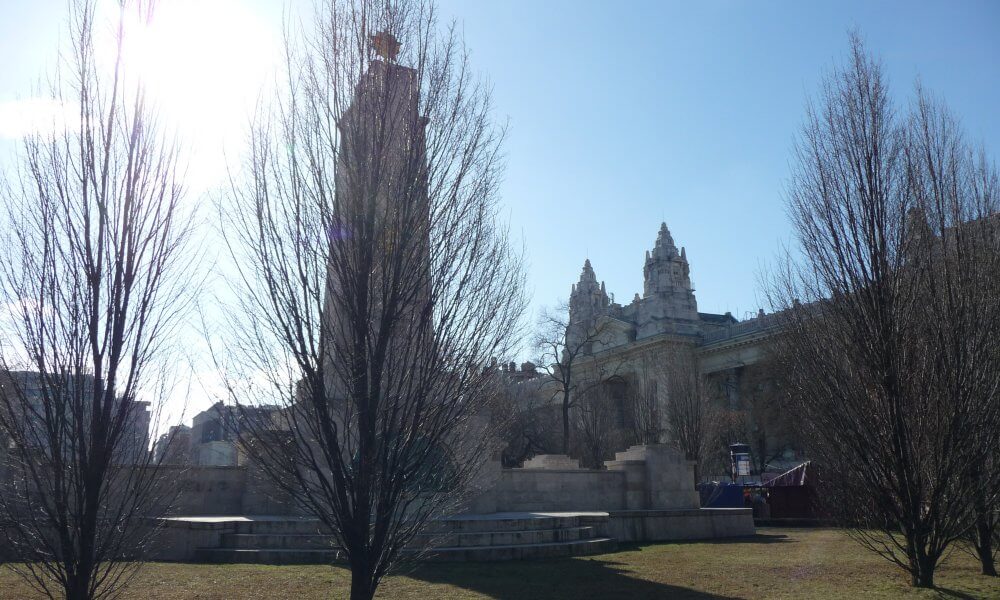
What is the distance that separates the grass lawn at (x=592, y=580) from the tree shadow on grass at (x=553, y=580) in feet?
0.05

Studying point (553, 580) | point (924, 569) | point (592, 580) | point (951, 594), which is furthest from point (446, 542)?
point (951, 594)

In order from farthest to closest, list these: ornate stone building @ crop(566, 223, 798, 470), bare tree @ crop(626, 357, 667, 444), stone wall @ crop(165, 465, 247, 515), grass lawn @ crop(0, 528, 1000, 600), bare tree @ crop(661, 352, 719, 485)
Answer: ornate stone building @ crop(566, 223, 798, 470), bare tree @ crop(626, 357, 667, 444), bare tree @ crop(661, 352, 719, 485), stone wall @ crop(165, 465, 247, 515), grass lawn @ crop(0, 528, 1000, 600)

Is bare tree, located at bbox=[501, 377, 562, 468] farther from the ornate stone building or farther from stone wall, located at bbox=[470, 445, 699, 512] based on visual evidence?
stone wall, located at bbox=[470, 445, 699, 512]

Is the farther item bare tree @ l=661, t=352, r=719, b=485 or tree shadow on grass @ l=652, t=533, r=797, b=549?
bare tree @ l=661, t=352, r=719, b=485

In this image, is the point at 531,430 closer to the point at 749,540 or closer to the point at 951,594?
the point at 749,540

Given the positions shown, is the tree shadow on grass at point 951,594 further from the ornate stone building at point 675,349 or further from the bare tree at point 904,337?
the ornate stone building at point 675,349

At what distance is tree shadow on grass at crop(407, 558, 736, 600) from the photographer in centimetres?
1102

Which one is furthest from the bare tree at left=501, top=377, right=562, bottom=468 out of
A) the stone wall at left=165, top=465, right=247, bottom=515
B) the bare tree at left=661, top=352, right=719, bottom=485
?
the stone wall at left=165, top=465, right=247, bottom=515

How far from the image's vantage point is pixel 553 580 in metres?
12.4

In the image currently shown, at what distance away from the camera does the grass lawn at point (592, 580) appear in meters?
10.8

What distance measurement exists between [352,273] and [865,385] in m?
8.24

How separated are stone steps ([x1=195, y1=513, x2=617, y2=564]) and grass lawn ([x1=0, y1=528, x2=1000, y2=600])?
21.8 inches

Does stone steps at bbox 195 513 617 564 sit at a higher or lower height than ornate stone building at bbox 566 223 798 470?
lower

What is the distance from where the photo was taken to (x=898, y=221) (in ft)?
39.2
